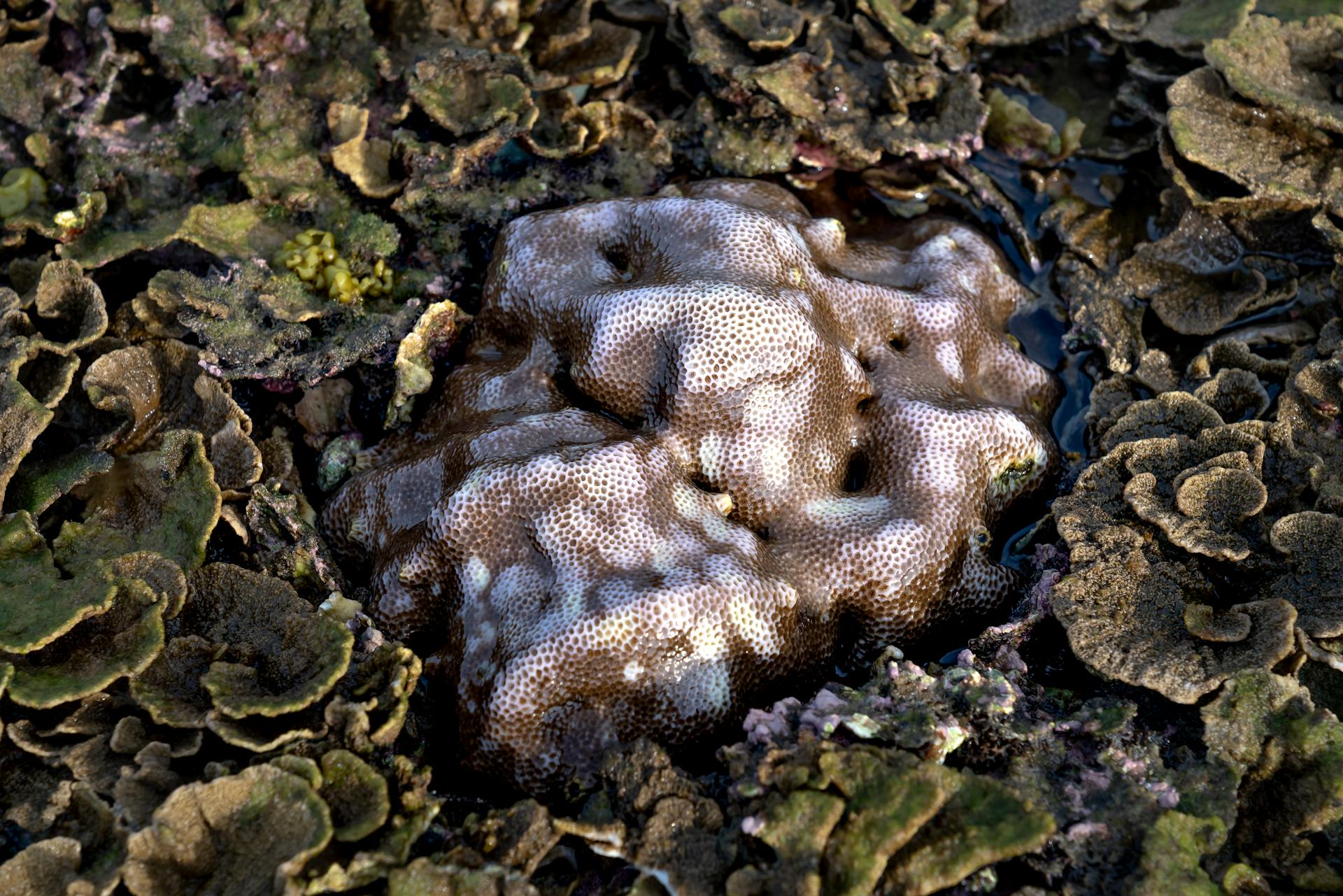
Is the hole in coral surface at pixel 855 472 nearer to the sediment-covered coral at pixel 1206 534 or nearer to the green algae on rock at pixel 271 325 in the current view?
the sediment-covered coral at pixel 1206 534

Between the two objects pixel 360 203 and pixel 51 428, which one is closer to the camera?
pixel 51 428

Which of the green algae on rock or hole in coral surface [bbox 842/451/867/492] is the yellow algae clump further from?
hole in coral surface [bbox 842/451/867/492]

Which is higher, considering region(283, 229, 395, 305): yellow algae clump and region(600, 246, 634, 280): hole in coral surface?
region(600, 246, 634, 280): hole in coral surface

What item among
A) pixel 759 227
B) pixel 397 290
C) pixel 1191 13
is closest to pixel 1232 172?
pixel 1191 13

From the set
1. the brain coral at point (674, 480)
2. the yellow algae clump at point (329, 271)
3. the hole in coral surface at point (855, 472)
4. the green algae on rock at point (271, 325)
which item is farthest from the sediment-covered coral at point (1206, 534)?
the yellow algae clump at point (329, 271)

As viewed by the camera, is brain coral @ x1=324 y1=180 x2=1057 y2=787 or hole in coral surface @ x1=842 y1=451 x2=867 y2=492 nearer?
brain coral @ x1=324 y1=180 x2=1057 y2=787

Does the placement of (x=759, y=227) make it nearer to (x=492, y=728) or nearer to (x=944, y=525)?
(x=944, y=525)

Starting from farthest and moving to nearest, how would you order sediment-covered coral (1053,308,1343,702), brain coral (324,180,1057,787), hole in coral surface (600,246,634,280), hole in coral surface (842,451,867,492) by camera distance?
1. hole in coral surface (600,246,634,280)
2. hole in coral surface (842,451,867,492)
3. brain coral (324,180,1057,787)
4. sediment-covered coral (1053,308,1343,702)

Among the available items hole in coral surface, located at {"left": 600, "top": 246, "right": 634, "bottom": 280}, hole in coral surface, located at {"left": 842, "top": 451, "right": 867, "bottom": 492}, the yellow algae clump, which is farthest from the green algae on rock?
hole in coral surface, located at {"left": 842, "top": 451, "right": 867, "bottom": 492}
